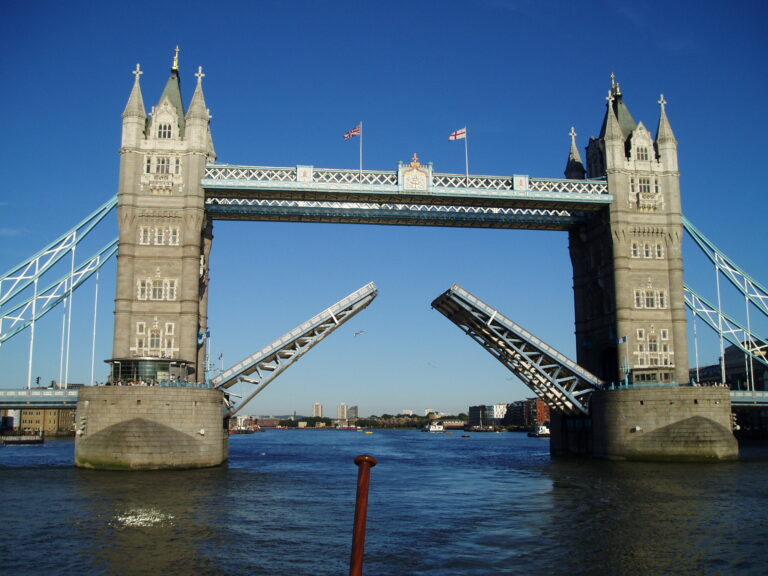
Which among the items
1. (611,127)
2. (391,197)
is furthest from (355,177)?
(611,127)

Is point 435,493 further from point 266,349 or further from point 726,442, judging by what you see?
point 726,442

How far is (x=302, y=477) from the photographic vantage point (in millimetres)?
47781

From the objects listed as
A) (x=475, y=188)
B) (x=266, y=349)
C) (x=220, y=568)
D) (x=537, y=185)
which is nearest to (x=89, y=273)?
(x=266, y=349)

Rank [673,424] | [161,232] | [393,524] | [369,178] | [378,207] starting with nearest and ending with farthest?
[393,524] < [673,424] < [161,232] < [369,178] < [378,207]

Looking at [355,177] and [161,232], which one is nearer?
[161,232]

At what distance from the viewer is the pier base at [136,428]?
4719cm

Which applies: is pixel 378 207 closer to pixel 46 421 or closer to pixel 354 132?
pixel 354 132

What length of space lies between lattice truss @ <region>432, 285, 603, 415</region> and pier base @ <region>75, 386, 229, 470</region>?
19795 millimetres

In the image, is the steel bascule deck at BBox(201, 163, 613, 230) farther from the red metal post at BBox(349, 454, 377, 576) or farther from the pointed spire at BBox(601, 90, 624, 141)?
the red metal post at BBox(349, 454, 377, 576)

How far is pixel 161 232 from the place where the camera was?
2110 inches

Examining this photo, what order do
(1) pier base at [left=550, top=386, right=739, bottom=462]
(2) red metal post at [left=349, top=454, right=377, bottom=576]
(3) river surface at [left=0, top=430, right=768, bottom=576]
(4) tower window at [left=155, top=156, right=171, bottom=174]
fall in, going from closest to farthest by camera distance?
(2) red metal post at [left=349, top=454, right=377, bottom=576] < (3) river surface at [left=0, top=430, right=768, bottom=576] < (1) pier base at [left=550, top=386, right=739, bottom=462] < (4) tower window at [left=155, top=156, right=171, bottom=174]

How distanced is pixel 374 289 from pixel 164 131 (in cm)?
1838

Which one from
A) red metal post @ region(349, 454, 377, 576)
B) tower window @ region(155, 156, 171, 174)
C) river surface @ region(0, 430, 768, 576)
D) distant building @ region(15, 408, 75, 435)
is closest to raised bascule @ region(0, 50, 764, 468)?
tower window @ region(155, 156, 171, 174)

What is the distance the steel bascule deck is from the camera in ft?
179
